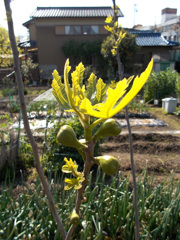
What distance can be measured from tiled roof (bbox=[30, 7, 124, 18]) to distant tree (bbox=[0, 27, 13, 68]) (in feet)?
9.15

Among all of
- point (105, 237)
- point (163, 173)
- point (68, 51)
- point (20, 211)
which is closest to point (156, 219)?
point (105, 237)

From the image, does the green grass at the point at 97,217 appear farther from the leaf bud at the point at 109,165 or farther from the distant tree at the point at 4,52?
the distant tree at the point at 4,52

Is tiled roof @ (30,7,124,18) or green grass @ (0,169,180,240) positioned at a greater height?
tiled roof @ (30,7,124,18)

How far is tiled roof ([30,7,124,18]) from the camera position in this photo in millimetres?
15672

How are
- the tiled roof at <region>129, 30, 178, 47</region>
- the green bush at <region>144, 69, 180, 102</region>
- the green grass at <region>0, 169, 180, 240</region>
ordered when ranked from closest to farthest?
the green grass at <region>0, 169, 180, 240</region> < the green bush at <region>144, 69, 180, 102</region> < the tiled roof at <region>129, 30, 178, 47</region>

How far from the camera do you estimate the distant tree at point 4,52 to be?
11.4 meters

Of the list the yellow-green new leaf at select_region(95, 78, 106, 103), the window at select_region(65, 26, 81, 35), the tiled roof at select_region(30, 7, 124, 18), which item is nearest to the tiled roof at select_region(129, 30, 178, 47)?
the tiled roof at select_region(30, 7, 124, 18)

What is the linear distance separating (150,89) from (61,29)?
10.2 meters

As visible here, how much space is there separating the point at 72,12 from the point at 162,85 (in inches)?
438

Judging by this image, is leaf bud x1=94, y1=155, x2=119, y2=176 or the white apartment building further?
the white apartment building

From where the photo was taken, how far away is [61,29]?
1597cm

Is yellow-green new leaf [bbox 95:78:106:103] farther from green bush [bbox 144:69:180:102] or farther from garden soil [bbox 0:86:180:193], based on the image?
green bush [bbox 144:69:180:102]

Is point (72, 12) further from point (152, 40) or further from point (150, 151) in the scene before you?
point (150, 151)

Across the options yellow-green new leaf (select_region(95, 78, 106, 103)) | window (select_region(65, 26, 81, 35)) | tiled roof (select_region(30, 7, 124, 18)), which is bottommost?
yellow-green new leaf (select_region(95, 78, 106, 103))
